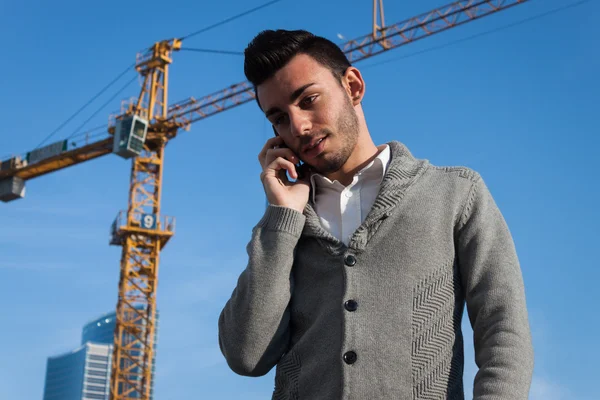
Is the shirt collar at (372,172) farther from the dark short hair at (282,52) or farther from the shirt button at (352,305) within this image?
the shirt button at (352,305)

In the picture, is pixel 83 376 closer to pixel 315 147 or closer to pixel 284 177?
pixel 284 177

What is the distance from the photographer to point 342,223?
2.70 m

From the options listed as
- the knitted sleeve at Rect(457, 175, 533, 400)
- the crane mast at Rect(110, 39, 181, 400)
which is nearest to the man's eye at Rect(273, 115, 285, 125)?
the knitted sleeve at Rect(457, 175, 533, 400)

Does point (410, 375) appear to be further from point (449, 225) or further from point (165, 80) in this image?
point (165, 80)

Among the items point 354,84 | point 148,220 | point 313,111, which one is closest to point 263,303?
point 313,111

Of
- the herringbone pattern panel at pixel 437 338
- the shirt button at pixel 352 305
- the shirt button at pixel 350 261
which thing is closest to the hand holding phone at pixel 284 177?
the shirt button at pixel 350 261

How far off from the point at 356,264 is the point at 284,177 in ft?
1.56

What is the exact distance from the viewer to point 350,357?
7.99ft

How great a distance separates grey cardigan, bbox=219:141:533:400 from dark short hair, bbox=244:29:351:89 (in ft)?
1.31

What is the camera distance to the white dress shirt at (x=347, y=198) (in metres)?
2.70

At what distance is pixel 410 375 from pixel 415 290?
9.6 inches

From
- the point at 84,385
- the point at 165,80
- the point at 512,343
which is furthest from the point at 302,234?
the point at 84,385

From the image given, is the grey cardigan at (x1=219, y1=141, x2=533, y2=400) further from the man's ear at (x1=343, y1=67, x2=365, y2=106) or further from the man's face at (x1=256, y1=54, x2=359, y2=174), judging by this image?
the man's ear at (x1=343, y1=67, x2=365, y2=106)

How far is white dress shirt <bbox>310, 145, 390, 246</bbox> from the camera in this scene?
8.84 feet
